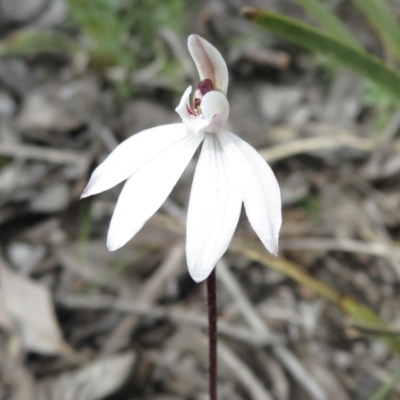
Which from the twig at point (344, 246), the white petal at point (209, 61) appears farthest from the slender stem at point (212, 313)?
the twig at point (344, 246)

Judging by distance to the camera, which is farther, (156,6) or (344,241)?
(156,6)

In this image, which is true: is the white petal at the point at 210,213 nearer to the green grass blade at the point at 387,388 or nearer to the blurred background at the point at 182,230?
the blurred background at the point at 182,230

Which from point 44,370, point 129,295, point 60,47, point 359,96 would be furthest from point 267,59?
point 44,370

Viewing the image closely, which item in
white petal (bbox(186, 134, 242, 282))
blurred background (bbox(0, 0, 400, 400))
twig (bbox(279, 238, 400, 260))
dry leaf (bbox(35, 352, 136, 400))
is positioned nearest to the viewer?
white petal (bbox(186, 134, 242, 282))

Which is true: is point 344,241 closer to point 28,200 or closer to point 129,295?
point 129,295

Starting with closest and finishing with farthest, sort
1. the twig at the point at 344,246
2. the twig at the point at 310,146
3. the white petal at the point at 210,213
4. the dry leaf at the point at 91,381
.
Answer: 1. the white petal at the point at 210,213
2. the dry leaf at the point at 91,381
3. the twig at the point at 344,246
4. the twig at the point at 310,146

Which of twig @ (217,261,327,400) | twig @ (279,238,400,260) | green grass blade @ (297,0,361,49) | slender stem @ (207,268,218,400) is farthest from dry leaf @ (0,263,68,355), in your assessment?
green grass blade @ (297,0,361,49)

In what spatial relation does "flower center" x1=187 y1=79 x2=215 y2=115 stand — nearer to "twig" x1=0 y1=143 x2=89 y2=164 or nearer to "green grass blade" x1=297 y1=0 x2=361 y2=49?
"green grass blade" x1=297 y1=0 x2=361 y2=49
